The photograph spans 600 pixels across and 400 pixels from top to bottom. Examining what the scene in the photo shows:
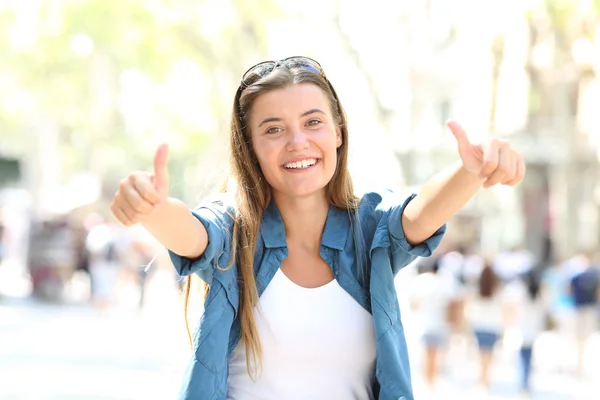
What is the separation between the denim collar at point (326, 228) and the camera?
3018mm

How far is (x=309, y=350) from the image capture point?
2875mm

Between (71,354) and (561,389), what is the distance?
5798 mm

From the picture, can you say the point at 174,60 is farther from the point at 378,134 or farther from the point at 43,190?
the point at 43,190

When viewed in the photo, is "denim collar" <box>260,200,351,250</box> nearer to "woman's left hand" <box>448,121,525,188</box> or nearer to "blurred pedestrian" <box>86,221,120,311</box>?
"woman's left hand" <box>448,121,525,188</box>

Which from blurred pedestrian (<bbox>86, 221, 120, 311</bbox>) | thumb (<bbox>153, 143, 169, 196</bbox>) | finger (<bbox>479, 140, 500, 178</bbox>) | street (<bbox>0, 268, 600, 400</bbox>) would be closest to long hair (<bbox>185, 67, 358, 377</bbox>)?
thumb (<bbox>153, 143, 169, 196</bbox>)

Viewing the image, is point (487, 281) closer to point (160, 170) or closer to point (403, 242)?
point (403, 242)

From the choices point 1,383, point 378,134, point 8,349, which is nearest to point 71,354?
point 8,349

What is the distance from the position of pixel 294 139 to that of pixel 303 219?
268mm

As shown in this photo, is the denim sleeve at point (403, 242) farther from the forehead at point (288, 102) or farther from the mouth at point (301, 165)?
the forehead at point (288, 102)

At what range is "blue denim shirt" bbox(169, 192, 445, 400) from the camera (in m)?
2.81

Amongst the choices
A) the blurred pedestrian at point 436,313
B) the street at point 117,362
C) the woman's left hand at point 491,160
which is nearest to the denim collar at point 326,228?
the woman's left hand at point 491,160

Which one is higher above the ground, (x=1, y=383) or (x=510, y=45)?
(x=510, y=45)

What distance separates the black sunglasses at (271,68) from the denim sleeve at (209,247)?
41 cm

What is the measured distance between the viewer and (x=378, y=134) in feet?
51.2
